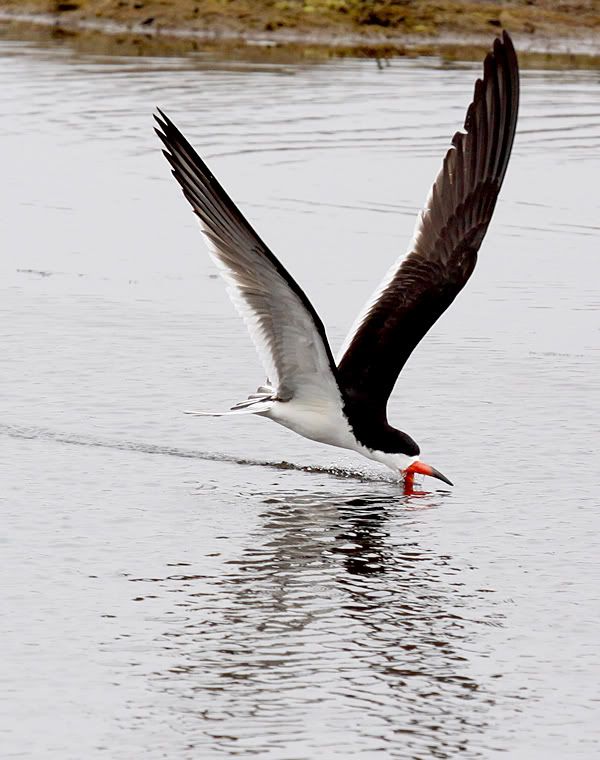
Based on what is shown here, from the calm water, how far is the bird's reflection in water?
1 cm

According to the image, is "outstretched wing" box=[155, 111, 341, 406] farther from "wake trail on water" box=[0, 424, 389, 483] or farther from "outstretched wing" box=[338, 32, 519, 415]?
"wake trail on water" box=[0, 424, 389, 483]

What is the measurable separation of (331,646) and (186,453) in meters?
2.30

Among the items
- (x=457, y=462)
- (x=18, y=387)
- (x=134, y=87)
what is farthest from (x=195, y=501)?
(x=134, y=87)

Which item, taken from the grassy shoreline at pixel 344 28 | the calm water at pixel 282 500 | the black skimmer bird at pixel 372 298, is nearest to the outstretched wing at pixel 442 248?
the black skimmer bird at pixel 372 298

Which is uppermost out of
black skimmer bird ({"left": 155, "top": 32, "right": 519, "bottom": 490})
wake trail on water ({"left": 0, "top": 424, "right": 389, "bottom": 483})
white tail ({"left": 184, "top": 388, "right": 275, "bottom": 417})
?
black skimmer bird ({"left": 155, "top": 32, "right": 519, "bottom": 490})

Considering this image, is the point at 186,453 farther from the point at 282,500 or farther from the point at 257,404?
the point at 282,500

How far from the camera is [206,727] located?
4844mm

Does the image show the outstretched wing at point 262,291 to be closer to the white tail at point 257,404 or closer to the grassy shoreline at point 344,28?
the white tail at point 257,404

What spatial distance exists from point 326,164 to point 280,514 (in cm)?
816

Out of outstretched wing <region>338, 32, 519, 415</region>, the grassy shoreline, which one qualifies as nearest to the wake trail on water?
outstretched wing <region>338, 32, 519, 415</region>

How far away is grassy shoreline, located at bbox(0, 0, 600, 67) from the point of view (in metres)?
22.0

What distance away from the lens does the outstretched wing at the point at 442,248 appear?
7648 mm

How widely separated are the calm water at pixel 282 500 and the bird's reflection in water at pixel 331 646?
0.04ft

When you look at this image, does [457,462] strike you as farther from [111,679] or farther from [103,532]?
[111,679]
